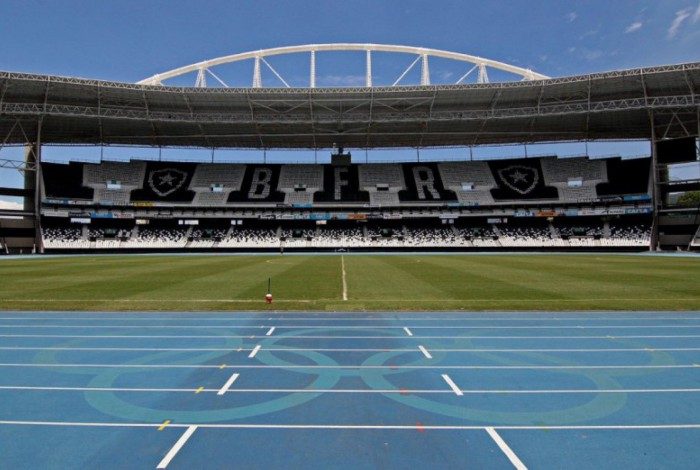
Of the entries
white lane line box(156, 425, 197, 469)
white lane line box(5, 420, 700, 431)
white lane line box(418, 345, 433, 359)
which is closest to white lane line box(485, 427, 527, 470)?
white lane line box(5, 420, 700, 431)

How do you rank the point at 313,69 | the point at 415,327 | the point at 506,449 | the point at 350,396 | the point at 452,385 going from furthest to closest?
the point at 313,69 → the point at 415,327 → the point at 452,385 → the point at 350,396 → the point at 506,449

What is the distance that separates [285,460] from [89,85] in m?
48.5

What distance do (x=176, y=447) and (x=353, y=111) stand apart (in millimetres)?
47790

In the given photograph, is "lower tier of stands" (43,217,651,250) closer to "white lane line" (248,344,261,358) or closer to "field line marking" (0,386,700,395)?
"white lane line" (248,344,261,358)

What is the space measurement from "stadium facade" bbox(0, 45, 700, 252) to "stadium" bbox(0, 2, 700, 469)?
1.24ft

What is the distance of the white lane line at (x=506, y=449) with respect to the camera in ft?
13.9

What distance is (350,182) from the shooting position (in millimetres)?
61469

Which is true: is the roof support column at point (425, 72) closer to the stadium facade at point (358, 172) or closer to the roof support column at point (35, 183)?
the stadium facade at point (358, 172)

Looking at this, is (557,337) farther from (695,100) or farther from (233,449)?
(695,100)

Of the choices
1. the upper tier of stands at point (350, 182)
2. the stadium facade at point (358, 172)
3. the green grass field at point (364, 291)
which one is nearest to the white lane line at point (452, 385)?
the green grass field at point (364, 291)

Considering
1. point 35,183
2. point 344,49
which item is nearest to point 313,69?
point 344,49

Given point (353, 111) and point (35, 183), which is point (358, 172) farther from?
point (35, 183)

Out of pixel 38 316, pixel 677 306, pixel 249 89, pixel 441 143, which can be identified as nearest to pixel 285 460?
pixel 38 316

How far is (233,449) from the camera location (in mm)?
4551
